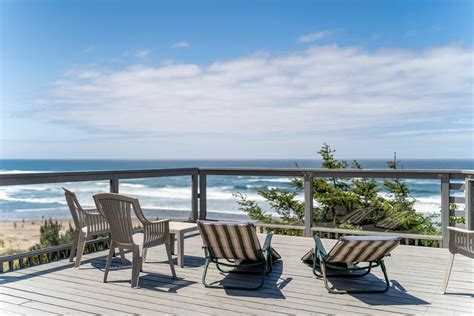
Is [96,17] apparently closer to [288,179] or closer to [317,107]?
[288,179]

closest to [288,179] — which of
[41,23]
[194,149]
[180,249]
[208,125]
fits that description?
[180,249]

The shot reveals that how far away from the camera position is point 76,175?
5.18 metres

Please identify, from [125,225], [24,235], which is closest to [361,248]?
[125,225]

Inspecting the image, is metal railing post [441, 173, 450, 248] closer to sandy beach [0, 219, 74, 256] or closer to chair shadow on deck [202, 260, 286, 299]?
chair shadow on deck [202, 260, 286, 299]

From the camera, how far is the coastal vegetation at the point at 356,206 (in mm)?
6008

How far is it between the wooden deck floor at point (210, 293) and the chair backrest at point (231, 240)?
331mm

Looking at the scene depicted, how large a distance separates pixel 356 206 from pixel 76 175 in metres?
3.91

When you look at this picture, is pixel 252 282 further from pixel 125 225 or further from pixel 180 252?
pixel 125 225

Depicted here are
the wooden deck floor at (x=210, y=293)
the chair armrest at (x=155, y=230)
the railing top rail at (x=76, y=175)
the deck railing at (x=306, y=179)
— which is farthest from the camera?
the deck railing at (x=306, y=179)

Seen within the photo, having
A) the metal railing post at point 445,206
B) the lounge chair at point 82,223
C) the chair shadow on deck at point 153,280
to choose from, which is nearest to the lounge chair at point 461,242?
the metal railing post at point 445,206

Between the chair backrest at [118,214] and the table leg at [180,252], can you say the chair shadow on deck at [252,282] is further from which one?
the chair backrest at [118,214]

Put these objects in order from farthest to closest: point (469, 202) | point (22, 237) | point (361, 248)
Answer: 1. point (469, 202)
2. point (22, 237)
3. point (361, 248)

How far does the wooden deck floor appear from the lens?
Answer: 336 centimetres

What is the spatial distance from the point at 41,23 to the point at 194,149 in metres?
27.3
